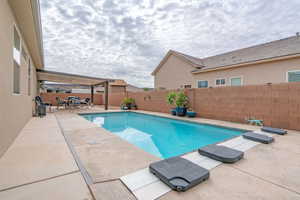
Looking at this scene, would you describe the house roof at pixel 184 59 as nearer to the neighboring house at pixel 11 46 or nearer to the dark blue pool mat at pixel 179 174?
the neighboring house at pixel 11 46

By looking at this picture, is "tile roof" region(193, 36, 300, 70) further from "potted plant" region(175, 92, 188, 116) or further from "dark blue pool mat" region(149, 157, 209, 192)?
"dark blue pool mat" region(149, 157, 209, 192)

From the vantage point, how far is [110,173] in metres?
2.08

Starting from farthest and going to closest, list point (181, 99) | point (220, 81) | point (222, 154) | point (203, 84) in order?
point (203, 84) < point (220, 81) < point (181, 99) < point (222, 154)

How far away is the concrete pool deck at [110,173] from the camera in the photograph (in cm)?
164

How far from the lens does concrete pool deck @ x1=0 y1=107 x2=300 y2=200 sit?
5.40 ft

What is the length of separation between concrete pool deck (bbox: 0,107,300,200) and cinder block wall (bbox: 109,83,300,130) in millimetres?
2559

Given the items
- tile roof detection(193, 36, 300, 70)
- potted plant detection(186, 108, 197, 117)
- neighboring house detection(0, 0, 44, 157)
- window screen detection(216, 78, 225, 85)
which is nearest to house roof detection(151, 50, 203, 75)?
window screen detection(216, 78, 225, 85)

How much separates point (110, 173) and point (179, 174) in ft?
3.41

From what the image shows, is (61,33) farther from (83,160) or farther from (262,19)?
(262,19)

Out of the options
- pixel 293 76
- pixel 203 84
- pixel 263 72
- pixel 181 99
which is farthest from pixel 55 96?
pixel 293 76

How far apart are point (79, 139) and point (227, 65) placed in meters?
10.1

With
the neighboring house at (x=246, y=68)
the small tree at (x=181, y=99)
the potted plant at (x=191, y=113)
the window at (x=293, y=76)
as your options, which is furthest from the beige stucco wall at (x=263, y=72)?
the potted plant at (x=191, y=113)

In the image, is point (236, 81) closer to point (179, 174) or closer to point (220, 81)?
point (220, 81)

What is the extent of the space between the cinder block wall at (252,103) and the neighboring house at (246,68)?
300 centimetres
